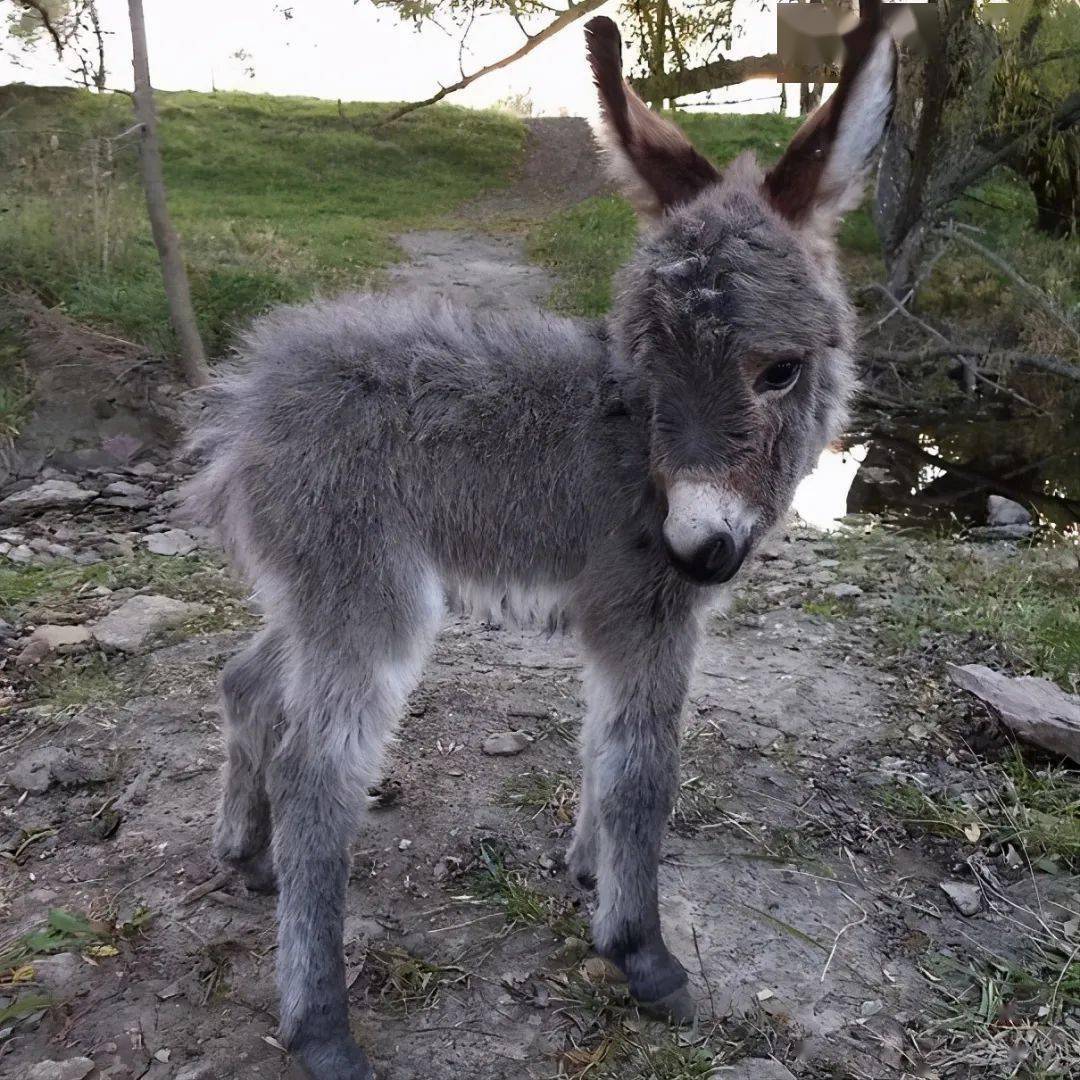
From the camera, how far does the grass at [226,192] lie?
23.9 ft

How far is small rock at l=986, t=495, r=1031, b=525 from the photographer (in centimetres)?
651

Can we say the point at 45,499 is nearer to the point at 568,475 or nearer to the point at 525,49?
the point at 568,475

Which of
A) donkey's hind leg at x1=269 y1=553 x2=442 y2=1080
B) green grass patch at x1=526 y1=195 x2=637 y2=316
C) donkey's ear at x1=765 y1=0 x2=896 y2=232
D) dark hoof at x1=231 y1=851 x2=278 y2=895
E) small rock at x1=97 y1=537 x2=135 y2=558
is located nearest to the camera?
donkey's ear at x1=765 y1=0 x2=896 y2=232

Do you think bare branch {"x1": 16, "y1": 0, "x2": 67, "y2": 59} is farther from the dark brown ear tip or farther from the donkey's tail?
the dark brown ear tip

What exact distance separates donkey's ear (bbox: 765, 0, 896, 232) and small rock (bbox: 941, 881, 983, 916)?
81.5 inches

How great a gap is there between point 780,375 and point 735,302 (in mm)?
221

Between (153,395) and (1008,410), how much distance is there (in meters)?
8.20

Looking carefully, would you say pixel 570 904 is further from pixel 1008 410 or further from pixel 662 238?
pixel 1008 410

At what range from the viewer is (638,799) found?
2.42 meters

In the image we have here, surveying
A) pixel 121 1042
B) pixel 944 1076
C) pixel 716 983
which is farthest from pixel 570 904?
pixel 121 1042

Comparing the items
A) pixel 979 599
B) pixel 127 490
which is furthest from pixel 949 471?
pixel 127 490

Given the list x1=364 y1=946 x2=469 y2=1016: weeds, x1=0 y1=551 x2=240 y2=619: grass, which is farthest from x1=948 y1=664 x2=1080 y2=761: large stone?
x1=0 y1=551 x2=240 y2=619: grass

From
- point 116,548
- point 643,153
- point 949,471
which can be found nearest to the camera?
point 643,153

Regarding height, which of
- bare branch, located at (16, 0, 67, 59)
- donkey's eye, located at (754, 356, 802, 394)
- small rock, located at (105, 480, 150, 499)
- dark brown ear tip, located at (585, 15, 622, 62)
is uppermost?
bare branch, located at (16, 0, 67, 59)
